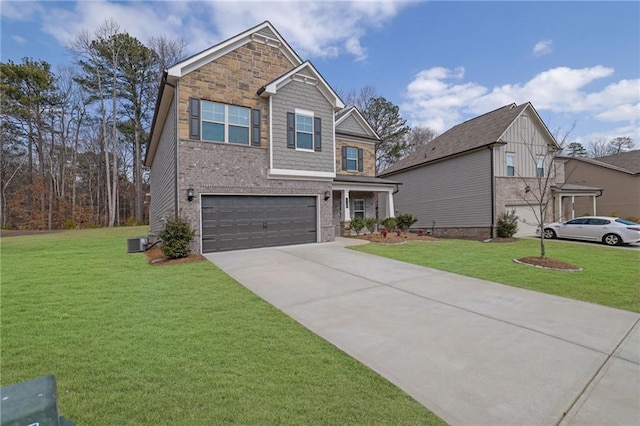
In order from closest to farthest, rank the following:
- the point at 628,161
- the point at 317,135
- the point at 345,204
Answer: the point at 317,135, the point at 345,204, the point at 628,161

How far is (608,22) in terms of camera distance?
392 inches

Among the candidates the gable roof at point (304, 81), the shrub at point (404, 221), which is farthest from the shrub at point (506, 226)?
the gable roof at point (304, 81)

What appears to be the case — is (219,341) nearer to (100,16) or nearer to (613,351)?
(613,351)

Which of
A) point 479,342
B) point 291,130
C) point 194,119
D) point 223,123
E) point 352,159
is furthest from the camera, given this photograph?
point 352,159

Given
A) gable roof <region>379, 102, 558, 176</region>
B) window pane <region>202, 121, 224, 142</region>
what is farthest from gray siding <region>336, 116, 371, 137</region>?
window pane <region>202, 121, 224, 142</region>

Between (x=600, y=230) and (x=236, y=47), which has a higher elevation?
(x=236, y=47)

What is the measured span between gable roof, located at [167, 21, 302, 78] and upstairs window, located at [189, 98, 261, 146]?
3.67ft

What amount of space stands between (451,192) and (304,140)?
12163mm

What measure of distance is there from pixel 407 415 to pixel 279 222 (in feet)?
34.0

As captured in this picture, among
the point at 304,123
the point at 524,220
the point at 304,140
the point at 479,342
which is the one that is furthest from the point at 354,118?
the point at 479,342

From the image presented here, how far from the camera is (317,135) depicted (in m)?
13.2

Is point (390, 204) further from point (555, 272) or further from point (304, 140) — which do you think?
point (555, 272)

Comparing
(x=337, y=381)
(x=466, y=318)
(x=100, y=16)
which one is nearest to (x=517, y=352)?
(x=466, y=318)

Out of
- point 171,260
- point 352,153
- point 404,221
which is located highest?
point 352,153
